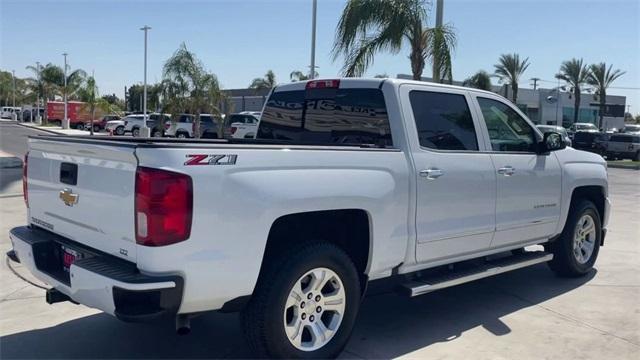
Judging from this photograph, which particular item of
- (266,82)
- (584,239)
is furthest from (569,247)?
(266,82)

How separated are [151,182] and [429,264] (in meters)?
2.43

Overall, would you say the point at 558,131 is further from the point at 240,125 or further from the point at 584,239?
the point at 240,125

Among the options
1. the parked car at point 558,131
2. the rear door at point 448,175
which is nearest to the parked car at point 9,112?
the parked car at point 558,131

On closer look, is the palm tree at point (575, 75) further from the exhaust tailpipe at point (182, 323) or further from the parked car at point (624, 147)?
the exhaust tailpipe at point (182, 323)

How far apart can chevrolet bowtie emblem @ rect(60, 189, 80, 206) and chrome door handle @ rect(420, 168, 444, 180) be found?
2435 mm

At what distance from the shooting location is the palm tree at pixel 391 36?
44.0 ft

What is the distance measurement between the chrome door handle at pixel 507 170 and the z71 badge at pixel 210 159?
2.76 m

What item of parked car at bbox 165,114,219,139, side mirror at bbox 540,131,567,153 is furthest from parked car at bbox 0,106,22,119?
side mirror at bbox 540,131,567,153

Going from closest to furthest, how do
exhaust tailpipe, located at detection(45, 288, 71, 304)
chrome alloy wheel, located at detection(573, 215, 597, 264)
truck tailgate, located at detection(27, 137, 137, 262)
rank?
1. truck tailgate, located at detection(27, 137, 137, 262)
2. exhaust tailpipe, located at detection(45, 288, 71, 304)
3. chrome alloy wheel, located at detection(573, 215, 597, 264)

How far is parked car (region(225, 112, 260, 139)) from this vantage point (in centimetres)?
3073

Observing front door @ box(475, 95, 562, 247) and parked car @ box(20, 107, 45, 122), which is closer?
front door @ box(475, 95, 562, 247)

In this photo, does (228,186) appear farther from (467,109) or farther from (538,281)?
(538,281)

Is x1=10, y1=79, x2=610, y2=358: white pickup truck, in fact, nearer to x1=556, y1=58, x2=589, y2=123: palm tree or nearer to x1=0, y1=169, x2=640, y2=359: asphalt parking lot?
x1=0, y1=169, x2=640, y2=359: asphalt parking lot

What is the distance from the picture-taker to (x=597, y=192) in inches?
274
